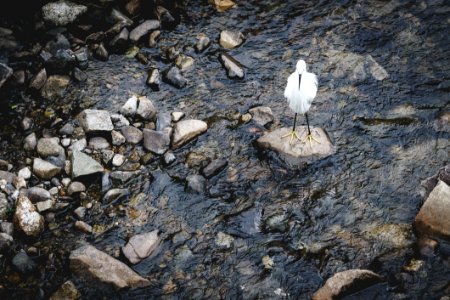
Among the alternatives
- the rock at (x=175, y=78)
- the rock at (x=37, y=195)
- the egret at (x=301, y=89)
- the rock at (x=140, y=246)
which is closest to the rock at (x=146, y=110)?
the rock at (x=175, y=78)

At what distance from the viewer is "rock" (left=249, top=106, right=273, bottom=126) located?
17.2ft

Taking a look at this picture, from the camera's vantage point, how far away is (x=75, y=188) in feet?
15.0

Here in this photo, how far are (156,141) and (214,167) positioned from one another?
2.46 feet

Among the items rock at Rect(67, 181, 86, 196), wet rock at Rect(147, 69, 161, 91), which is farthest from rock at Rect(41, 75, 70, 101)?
rock at Rect(67, 181, 86, 196)

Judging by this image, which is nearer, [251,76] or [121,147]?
[121,147]

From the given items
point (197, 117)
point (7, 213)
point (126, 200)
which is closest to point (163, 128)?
point (197, 117)

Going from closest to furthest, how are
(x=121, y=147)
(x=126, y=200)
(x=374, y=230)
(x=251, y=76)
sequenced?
(x=374, y=230)
(x=126, y=200)
(x=121, y=147)
(x=251, y=76)

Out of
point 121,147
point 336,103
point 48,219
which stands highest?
point 336,103

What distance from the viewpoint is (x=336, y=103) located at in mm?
5348

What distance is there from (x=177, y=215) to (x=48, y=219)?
1.28 metres

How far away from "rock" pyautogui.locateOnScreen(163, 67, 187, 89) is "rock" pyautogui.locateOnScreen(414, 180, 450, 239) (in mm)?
3141

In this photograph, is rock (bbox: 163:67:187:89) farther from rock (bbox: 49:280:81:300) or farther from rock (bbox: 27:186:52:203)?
rock (bbox: 49:280:81:300)

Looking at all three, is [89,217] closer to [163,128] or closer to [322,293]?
[163,128]

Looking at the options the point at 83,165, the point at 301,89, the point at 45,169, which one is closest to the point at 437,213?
the point at 301,89
